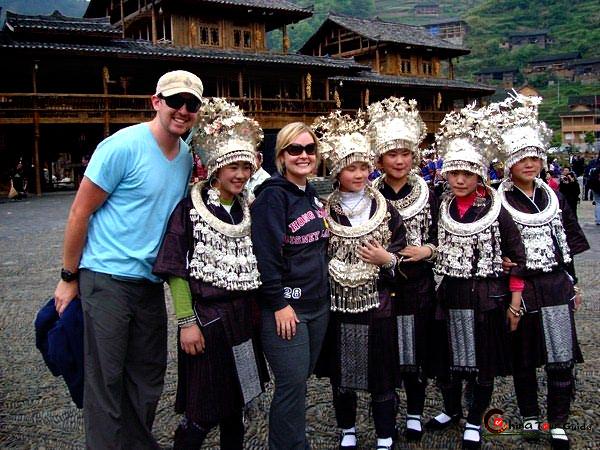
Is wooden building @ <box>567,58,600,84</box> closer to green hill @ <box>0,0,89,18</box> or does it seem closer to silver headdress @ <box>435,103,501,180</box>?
green hill @ <box>0,0,89,18</box>

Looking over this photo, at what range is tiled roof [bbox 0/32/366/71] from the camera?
21422 mm

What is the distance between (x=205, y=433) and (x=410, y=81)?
109ft

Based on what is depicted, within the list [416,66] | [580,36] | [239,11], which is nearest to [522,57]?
[580,36]

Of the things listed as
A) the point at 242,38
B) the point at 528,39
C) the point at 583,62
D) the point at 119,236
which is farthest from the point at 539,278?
the point at 528,39

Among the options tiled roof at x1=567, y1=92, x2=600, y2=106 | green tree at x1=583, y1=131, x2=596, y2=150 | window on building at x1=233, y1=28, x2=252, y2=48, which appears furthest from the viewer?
tiled roof at x1=567, y1=92, x2=600, y2=106

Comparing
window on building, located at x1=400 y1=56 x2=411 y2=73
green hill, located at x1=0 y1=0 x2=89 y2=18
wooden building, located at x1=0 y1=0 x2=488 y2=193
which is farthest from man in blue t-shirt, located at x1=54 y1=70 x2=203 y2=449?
green hill, located at x1=0 y1=0 x2=89 y2=18

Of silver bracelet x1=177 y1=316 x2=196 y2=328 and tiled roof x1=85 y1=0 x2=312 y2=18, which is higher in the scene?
tiled roof x1=85 y1=0 x2=312 y2=18

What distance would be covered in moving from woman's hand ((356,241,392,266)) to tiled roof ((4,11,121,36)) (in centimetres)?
2243

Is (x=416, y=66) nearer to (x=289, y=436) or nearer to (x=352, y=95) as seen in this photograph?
(x=352, y=95)

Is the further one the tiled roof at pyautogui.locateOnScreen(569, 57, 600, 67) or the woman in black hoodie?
the tiled roof at pyautogui.locateOnScreen(569, 57, 600, 67)

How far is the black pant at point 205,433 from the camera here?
10.3 ft

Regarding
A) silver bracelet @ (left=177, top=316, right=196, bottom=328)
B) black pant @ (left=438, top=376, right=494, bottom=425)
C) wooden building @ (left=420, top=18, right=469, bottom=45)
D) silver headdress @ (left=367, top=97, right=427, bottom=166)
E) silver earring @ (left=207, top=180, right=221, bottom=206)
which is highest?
wooden building @ (left=420, top=18, right=469, bottom=45)

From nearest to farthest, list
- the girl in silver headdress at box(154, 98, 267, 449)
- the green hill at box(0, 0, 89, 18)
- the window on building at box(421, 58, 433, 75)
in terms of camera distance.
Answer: the girl in silver headdress at box(154, 98, 267, 449) → the window on building at box(421, 58, 433, 75) → the green hill at box(0, 0, 89, 18)

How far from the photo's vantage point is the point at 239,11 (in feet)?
94.5
